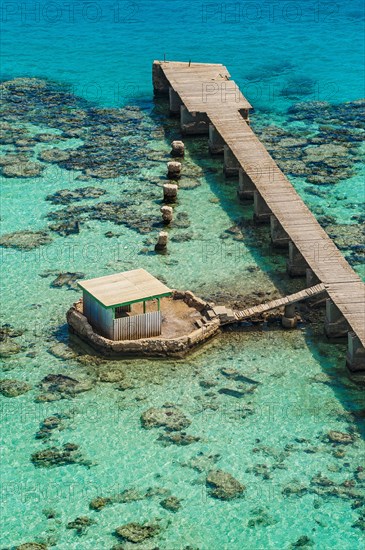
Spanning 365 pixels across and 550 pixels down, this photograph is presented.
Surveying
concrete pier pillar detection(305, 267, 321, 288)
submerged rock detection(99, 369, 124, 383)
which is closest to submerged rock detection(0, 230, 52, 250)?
submerged rock detection(99, 369, 124, 383)

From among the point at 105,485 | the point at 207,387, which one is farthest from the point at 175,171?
the point at 105,485

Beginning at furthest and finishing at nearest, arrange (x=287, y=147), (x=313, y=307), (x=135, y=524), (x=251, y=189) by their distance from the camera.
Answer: (x=287, y=147)
(x=251, y=189)
(x=313, y=307)
(x=135, y=524)

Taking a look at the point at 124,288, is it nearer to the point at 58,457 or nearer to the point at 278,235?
the point at 58,457

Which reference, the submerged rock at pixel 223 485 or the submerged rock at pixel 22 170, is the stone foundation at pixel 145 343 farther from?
the submerged rock at pixel 22 170

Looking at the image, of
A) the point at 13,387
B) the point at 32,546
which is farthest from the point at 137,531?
the point at 13,387

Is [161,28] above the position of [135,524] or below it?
above

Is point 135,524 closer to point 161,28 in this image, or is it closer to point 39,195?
point 39,195
